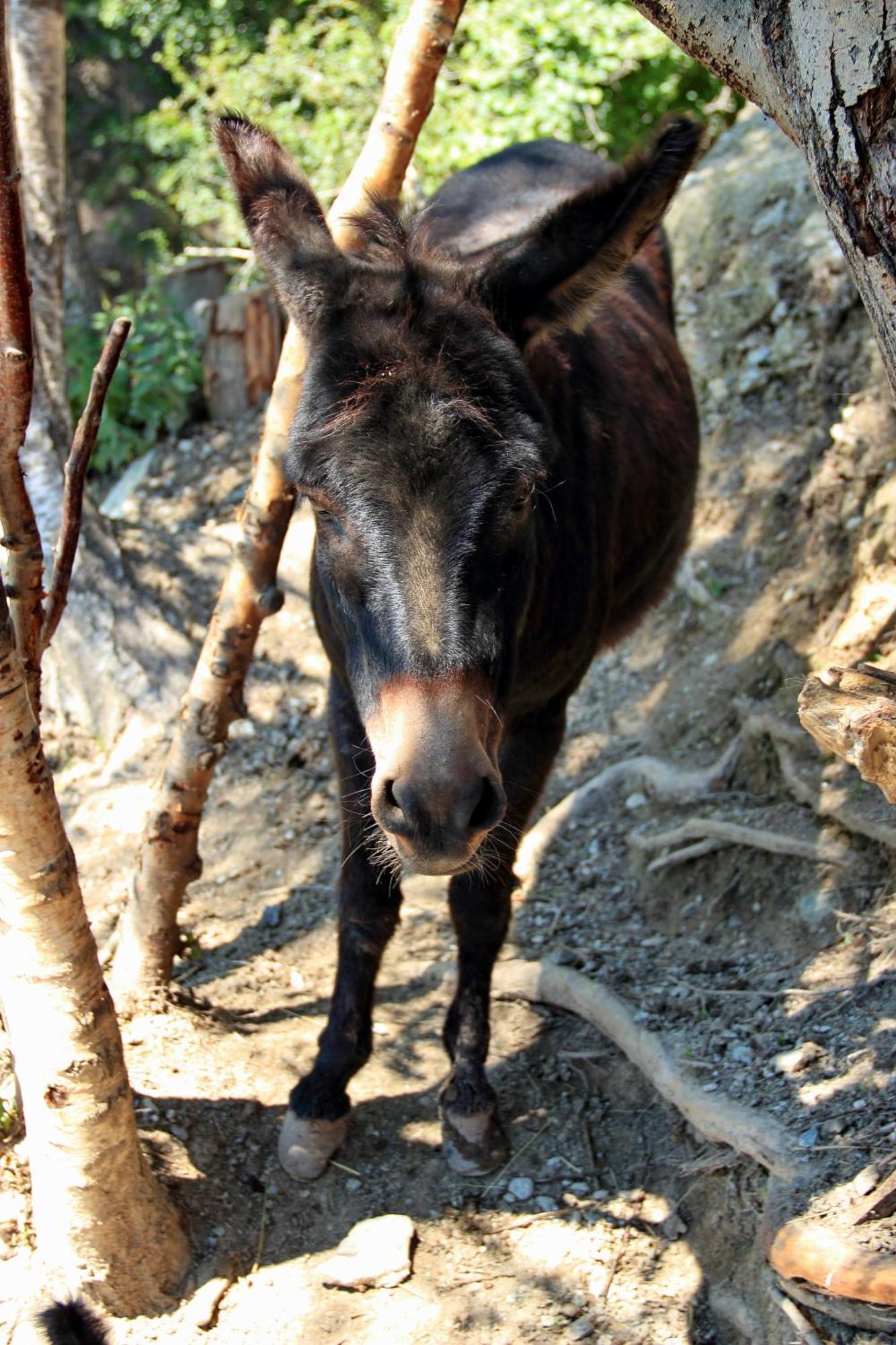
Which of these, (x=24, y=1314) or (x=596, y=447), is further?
(x=596, y=447)

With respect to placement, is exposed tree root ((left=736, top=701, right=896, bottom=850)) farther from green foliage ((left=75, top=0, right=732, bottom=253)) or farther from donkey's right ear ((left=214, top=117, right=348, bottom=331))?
green foliage ((left=75, top=0, right=732, bottom=253))

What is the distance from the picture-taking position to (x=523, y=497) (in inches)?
104

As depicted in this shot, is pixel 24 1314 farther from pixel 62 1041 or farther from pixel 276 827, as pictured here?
pixel 276 827

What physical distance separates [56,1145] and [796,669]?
3465 millimetres

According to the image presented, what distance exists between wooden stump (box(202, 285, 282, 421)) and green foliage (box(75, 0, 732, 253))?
129 centimetres

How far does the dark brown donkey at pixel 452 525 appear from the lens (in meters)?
2.44

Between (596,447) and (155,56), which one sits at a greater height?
(155,56)

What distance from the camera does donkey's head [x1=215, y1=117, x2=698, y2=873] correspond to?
7.75 feet

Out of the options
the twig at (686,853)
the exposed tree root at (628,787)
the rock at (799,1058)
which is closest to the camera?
the rock at (799,1058)

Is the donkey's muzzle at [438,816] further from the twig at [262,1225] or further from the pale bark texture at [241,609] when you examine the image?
the pale bark texture at [241,609]

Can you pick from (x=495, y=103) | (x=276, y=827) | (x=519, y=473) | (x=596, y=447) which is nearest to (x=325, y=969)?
(x=276, y=827)

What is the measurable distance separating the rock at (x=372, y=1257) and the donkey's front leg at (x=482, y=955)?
352 mm

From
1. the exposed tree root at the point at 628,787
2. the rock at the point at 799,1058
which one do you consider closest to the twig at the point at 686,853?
the exposed tree root at the point at 628,787

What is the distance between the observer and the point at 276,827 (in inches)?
211
